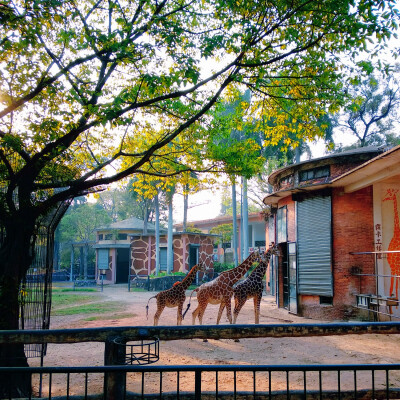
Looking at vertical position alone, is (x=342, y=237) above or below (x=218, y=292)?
above

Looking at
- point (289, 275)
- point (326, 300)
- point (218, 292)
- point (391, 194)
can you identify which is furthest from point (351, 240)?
point (218, 292)

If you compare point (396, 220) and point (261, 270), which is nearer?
point (261, 270)

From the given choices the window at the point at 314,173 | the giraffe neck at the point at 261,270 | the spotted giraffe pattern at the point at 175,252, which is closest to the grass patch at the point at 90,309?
the giraffe neck at the point at 261,270

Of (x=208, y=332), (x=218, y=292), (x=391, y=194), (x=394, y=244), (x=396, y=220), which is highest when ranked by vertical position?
(x=391, y=194)

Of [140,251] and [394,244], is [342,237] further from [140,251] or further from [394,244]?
[140,251]

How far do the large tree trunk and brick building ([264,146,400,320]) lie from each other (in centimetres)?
837

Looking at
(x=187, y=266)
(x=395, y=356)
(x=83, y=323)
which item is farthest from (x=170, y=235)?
(x=395, y=356)

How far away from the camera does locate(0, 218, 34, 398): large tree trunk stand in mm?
5883

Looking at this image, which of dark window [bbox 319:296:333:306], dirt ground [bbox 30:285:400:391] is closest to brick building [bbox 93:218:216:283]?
dark window [bbox 319:296:333:306]

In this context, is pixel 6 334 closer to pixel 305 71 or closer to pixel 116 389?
pixel 116 389

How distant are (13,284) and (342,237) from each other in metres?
9.74

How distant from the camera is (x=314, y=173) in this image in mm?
13492

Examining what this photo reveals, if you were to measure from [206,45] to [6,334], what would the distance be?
4.91 metres

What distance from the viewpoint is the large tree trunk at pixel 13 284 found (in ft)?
19.3
